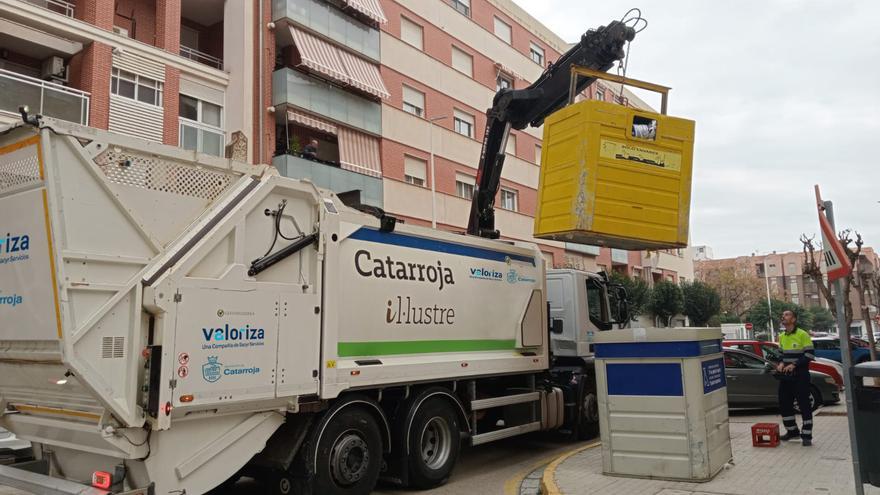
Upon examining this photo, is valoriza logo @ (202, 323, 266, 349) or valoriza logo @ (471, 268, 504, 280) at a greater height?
valoriza logo @ (471, 268, 504, 280)

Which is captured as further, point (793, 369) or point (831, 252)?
point (793, 369)

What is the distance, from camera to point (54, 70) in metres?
16.6

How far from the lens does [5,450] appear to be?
5418mm

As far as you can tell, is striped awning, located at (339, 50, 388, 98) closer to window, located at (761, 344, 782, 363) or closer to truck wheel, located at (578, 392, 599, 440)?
window, located at (761, 344, 782, 363)

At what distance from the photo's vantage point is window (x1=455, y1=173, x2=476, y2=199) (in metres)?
27.4

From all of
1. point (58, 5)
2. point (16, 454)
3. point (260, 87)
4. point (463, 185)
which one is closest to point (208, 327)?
point (16, 454)

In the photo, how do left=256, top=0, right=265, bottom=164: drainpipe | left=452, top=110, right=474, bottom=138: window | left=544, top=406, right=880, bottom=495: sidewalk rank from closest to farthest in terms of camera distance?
left=544, top=406, right=880, bottom=495: sidewalk, left=256, top=0, right=265, bottom=164: drainpipe, left=452, top=110, right=474, bottom=138: window

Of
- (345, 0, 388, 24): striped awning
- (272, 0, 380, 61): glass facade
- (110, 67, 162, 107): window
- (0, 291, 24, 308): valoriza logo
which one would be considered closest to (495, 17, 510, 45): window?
(345, 0, 388, 24): striped awning

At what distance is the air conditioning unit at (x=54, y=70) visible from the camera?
16.6 m

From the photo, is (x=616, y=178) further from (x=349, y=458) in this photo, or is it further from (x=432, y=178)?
(x=432, y=178)

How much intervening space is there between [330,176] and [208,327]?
16.5 metres

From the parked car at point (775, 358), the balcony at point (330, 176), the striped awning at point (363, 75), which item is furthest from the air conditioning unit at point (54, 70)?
the parked car at point (775, 358)

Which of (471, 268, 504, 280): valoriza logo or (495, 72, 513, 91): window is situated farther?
(495, 72, 513, 91): window

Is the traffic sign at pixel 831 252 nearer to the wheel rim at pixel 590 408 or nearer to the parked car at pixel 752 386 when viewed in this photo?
the wheel rim at pixel 590 408
